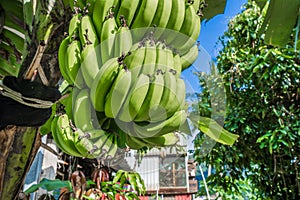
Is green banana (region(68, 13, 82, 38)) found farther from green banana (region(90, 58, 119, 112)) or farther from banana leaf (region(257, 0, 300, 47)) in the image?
banana leaf (region(257, 0, 300, 47))

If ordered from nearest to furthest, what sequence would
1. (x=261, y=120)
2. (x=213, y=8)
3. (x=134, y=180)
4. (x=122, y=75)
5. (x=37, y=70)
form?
1. (x=122, y=75)
2. (x=37, y=70)
3. (x=213, y=8)
4. (x=134, y=180)
5. (x=261, y=120)

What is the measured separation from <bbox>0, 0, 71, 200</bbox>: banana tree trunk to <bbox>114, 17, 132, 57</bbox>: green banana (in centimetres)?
14

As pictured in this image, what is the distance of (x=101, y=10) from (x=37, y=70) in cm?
15

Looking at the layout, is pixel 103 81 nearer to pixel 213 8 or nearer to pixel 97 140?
pixel 97 140

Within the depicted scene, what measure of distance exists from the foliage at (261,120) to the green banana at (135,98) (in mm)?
1357

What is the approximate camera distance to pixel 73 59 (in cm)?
32

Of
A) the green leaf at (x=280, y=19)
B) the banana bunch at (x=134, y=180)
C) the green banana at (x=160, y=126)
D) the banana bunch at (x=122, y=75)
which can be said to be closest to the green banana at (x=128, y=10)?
the banana bunch at (x=122, y=75)

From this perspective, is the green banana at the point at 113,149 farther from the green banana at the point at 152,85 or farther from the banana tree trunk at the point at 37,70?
the banana tree trunk at the point at 37,70

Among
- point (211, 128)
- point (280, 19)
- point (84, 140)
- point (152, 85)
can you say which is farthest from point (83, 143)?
point (280, 19)

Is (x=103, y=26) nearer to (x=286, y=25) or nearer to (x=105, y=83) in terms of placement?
(x=105, y=83)

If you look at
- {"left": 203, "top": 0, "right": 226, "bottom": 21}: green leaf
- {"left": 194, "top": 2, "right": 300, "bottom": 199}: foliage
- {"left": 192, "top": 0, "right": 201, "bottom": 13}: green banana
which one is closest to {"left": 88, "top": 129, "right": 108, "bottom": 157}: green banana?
{"left": 192, "top": 0, "right": 201, "bottom": 13}: green banana

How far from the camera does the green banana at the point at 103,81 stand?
0.97 feet

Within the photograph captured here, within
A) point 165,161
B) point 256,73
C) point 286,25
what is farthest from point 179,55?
point 256,73

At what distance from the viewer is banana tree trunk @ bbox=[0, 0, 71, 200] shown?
40 cm
